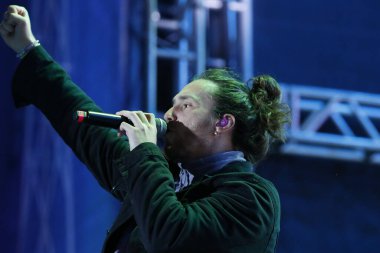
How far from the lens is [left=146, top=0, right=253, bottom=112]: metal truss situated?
135 inches

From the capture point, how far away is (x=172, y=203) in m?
1.28

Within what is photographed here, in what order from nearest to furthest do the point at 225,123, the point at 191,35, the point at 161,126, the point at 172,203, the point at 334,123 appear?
1. the point at 172,203
2. the point at 161,126
3. the point at 225,123
4. the point at 191,35
5. the point at 334,123

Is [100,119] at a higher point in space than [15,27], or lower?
lower

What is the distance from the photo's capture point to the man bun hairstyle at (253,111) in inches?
60.9

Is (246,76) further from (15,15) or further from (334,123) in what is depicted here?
(15,15)

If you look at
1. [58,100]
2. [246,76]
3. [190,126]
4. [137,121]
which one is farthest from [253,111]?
[246,76]

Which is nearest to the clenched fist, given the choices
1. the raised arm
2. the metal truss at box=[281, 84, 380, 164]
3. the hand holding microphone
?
the raised arm

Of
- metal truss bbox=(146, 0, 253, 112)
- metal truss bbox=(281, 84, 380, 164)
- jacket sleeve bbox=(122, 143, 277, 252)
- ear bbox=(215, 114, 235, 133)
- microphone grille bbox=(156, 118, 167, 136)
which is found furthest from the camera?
metal truss bbox=(281, 84, 380, 164)

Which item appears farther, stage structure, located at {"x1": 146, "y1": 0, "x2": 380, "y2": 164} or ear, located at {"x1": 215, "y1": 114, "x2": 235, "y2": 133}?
stage structure, located at {"x1": 146, "y1": 0, "x2": 380, "y2": 164}

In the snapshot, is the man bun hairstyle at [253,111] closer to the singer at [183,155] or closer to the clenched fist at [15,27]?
the singer at [183,155]

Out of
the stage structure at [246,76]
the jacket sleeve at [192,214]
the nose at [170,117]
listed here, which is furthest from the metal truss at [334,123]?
the jacket sleeve at [192,214]

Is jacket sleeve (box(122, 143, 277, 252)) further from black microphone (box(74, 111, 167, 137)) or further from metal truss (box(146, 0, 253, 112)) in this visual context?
metal truss (box(146, 0, 253, 112))

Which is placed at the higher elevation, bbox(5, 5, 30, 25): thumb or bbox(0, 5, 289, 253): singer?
bbox(5, 5, 30, 25): thumb

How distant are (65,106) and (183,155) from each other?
303 mm
